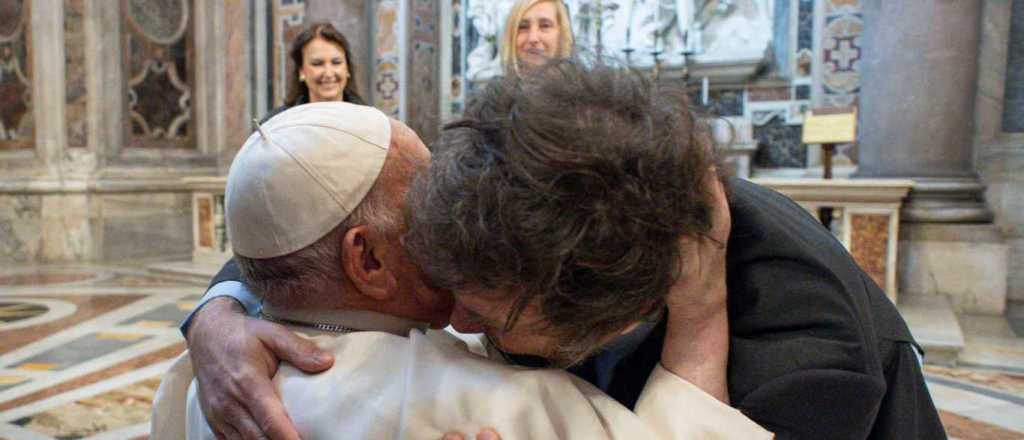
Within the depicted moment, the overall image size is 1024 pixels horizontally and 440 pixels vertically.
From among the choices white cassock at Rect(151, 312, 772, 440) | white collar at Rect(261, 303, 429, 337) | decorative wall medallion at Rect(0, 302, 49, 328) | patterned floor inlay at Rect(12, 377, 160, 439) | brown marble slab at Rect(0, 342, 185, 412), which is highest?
white collar at Rect(261, 303, 429, 337)

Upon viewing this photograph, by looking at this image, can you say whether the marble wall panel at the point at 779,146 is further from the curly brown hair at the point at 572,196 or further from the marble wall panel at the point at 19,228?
the marble wall panel at the point at 19,228

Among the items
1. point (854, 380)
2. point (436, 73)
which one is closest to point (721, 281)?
point (854, 380)

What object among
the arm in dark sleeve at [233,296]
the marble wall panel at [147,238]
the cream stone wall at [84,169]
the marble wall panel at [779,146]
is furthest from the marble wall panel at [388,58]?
the arm in dark sleeve at [233,296]

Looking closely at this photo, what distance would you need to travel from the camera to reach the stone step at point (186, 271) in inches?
263

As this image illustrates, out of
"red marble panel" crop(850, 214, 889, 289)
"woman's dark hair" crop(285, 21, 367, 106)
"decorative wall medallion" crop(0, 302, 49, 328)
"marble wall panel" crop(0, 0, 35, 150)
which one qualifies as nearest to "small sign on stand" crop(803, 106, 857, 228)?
"red marble panel" crop(850, 214, 889, 289)

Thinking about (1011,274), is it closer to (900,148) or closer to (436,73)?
(900,148)

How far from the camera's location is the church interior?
4.04 meters

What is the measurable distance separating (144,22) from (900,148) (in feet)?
24.8

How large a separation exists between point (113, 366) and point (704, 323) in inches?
145

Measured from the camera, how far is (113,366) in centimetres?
381

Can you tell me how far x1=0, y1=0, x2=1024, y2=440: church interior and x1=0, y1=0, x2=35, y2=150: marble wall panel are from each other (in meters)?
0.02

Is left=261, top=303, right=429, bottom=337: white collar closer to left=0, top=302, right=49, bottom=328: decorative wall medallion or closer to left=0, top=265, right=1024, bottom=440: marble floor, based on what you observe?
left=0, top=265, right=1024, bottom=440: marble floor

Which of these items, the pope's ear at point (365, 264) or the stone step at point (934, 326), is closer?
the pope's ear at point (365, 264)

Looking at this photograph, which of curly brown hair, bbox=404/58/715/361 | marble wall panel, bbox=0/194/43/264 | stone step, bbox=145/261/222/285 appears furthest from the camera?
marble wall panel, bbox=0/194/43/264
